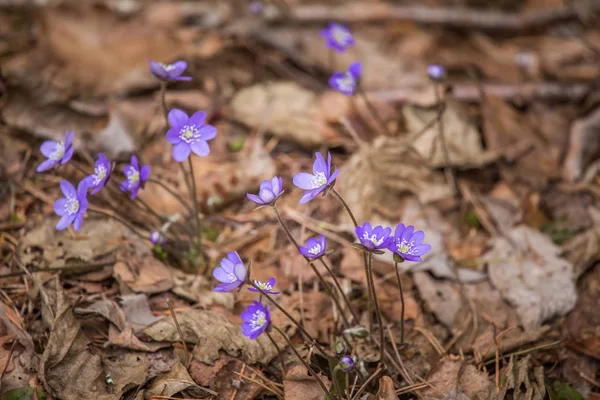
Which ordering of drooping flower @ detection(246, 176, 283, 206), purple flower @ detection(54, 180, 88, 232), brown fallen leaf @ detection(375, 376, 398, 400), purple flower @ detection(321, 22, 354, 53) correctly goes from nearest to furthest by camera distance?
drooping flower @ detection(246, 176, 283, 206)
brown fallen leaf @ detection(375, 376, 398, 400)
purple flower @ detection(54, 180, 88, 232)
purple flower @ detection(321, 22, 354, 53)

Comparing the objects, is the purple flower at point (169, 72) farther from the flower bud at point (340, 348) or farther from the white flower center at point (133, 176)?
the flower bud at point (340, 348)

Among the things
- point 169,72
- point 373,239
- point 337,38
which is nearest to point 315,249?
point 373,239

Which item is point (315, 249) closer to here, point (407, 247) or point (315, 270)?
point (315, 270)

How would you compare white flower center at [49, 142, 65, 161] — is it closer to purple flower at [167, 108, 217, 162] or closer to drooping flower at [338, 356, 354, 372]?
purple flower at [167, 108, 217, 162]

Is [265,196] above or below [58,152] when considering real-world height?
above

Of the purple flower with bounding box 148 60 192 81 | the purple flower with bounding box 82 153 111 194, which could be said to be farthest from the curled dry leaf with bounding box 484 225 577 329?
the purple flower with bounding box 82 153 111 194
